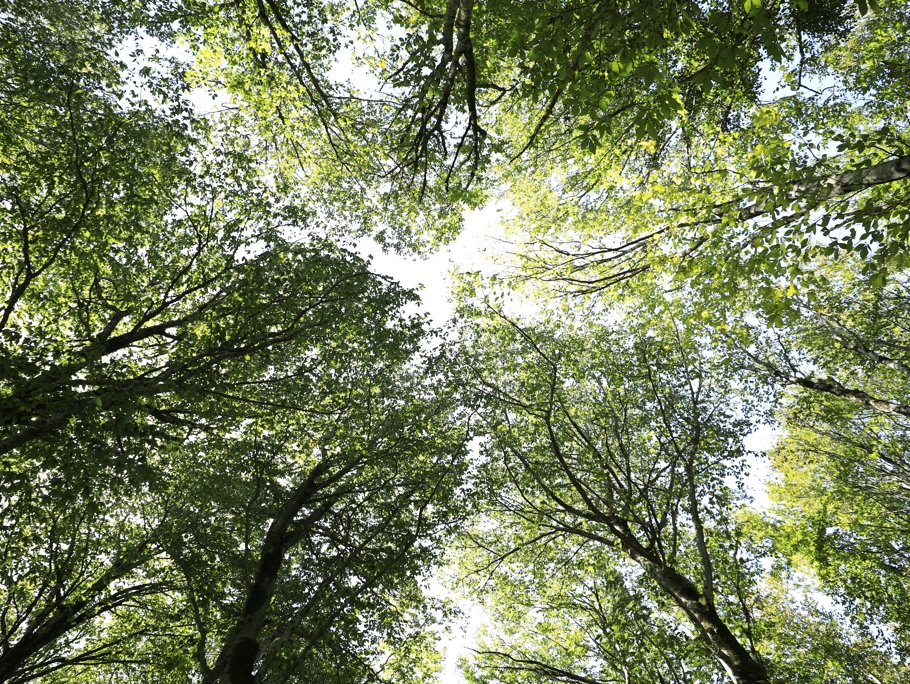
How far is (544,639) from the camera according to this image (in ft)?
50.6

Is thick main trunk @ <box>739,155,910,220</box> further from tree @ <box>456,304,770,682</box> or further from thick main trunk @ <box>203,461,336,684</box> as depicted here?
thick main trunk @ <box>203,461,336,684</box>

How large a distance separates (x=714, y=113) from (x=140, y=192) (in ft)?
37.4

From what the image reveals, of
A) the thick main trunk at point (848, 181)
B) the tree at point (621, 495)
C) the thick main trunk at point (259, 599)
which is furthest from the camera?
the tree at point (621, 495)

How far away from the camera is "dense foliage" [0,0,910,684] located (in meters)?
6.10

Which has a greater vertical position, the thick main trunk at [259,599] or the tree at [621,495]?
the tree at [621,495]

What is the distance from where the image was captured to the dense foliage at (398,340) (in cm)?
610

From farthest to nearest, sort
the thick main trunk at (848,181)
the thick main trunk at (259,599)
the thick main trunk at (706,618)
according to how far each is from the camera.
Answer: the thick main trunk at (259,599)
the thick main trunk at (706,618)
the thick main trunk at (848,181)

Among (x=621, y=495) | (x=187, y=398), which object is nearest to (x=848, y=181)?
(x=621, y=495)

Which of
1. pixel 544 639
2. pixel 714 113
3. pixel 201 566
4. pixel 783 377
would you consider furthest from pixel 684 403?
pixel 201 566

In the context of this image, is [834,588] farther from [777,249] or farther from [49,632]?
[49,632]

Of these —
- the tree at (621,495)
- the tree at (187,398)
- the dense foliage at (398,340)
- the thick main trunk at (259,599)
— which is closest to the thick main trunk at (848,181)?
the dense foliage at (398,340)

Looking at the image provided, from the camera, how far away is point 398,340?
35.8ft

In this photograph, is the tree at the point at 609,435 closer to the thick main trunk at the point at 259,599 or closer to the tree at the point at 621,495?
the tree at the point at 621,495

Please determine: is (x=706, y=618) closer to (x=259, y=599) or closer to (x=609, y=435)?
(x=609, y=435)
